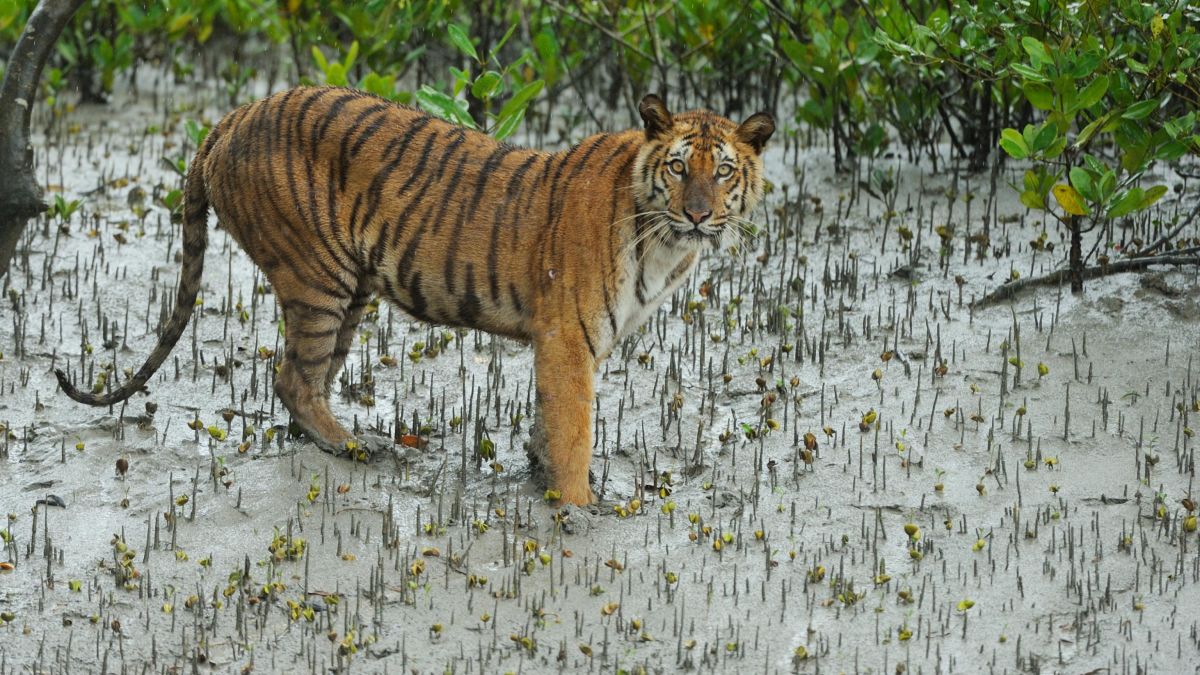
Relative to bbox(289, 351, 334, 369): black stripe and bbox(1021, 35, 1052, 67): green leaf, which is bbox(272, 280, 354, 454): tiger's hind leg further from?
bbox(1021, 35, 1052, 67): green leaf

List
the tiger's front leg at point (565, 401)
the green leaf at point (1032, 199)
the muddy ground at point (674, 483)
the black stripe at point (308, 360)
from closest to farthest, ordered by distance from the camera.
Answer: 1. the muddy ground at point (674, 483)
2. the tiger's front leg at point (565, 401)
3. the black stripe at point (308, 360)
4. the green leaf at point (1032, 199)

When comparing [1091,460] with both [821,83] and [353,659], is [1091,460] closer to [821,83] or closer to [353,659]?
[353,659]

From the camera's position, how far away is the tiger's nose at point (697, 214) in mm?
6066

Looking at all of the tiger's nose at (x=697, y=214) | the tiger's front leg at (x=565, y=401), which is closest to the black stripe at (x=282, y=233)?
the tiger's front leg at (x=565, y=401)

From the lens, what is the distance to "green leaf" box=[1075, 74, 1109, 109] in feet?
23.3

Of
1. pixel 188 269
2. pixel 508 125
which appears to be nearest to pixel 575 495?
pixel 188 269

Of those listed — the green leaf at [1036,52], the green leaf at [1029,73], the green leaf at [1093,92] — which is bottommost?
the green leaf at [1093,92]

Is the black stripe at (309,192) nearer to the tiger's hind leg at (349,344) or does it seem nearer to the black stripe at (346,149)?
the black stripe at (346,149)

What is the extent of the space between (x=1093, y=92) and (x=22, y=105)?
14.9 ft

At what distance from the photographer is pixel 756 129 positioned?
6.29 meters

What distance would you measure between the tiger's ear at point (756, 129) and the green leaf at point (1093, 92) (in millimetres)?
1721

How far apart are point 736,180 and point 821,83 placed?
3739 millimetres

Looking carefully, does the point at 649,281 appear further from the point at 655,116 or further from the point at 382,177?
the point at 382,177

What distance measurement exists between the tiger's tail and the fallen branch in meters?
3.83
